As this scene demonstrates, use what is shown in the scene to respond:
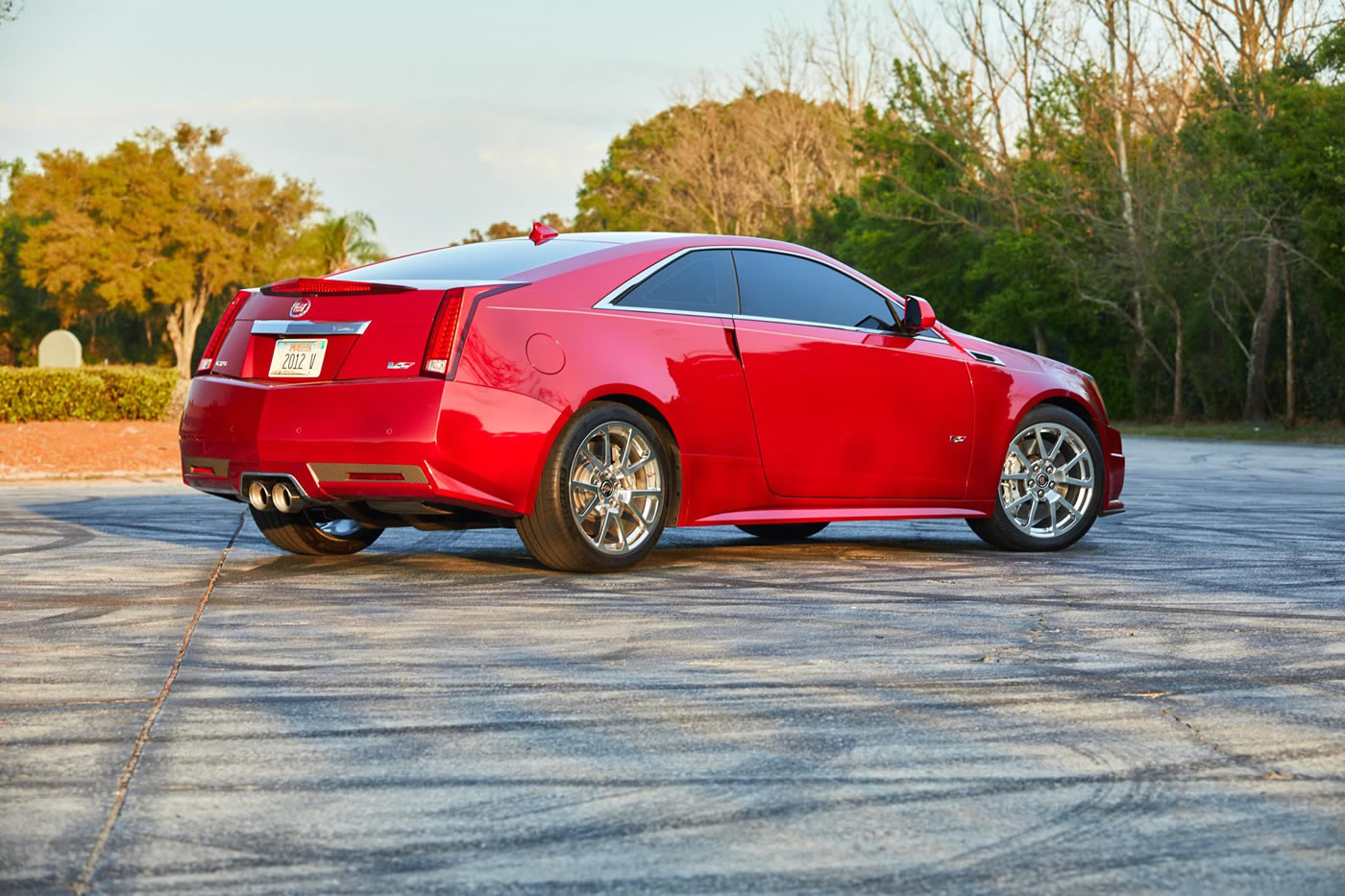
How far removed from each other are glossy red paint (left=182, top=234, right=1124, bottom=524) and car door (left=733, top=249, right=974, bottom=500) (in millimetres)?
11

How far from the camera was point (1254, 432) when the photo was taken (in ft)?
102

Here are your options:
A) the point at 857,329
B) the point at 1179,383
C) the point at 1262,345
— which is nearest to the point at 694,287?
the point at 857,329

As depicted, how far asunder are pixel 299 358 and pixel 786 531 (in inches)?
138

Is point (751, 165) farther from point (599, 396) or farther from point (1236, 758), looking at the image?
point (1236, 758)

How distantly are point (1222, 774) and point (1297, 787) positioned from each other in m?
0.17

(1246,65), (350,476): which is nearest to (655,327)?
(350,476)

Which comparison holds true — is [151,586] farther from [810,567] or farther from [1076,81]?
[1076,81]

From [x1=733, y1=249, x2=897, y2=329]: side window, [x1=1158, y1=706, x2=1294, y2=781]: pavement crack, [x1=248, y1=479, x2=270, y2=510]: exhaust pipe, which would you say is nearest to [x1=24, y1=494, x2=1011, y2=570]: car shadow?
[x1=248, y1=479, x2=270, y2=510]: exhaust pipe

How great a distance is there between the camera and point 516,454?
7.29 metres

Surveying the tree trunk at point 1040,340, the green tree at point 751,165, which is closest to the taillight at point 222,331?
the tree trunk at point 1040,340

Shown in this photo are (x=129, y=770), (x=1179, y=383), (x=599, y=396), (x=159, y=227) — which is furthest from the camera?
(x=159, y=227)

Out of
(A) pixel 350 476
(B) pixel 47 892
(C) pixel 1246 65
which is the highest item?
(C) pixel 1246 65

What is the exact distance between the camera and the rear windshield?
7699 mm

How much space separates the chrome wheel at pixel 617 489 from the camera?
25.1 ft
